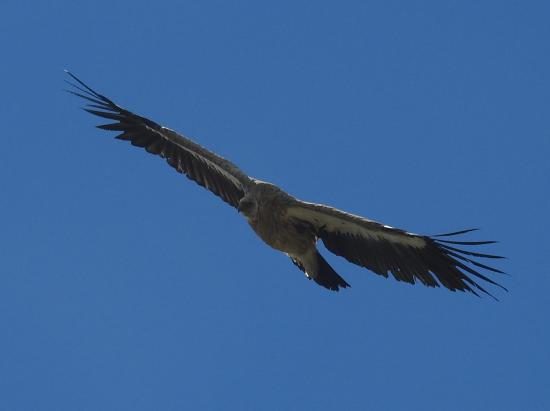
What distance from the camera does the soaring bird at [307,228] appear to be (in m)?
11.1

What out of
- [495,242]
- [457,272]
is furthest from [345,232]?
[495,242]

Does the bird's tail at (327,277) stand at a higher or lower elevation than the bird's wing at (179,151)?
lower

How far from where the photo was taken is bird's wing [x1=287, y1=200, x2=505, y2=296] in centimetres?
1104

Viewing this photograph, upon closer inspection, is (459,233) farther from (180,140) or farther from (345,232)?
(180,140)

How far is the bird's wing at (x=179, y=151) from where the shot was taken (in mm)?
13336

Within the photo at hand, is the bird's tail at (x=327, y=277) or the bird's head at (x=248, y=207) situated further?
the bird's head at (x=248, y=207)

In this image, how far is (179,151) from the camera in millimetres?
13844

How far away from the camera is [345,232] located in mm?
11820

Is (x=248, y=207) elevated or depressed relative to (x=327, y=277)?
elevated

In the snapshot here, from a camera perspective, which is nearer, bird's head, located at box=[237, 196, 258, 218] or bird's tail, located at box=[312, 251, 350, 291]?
bird's tail, located at box=[312, 251, 350, 291]

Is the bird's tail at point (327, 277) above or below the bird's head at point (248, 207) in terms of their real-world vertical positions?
below

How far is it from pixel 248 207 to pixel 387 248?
1610mm

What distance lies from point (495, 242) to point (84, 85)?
574 centimetres

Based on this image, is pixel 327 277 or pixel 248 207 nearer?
pixel 327 277
